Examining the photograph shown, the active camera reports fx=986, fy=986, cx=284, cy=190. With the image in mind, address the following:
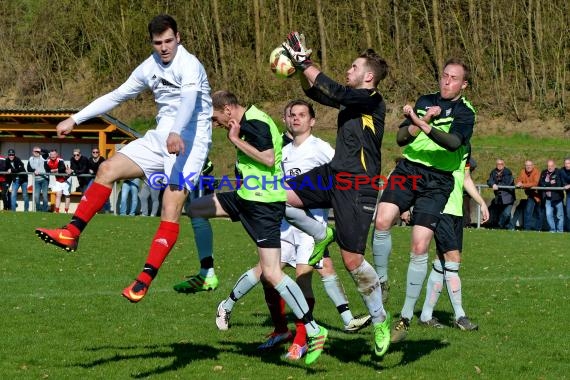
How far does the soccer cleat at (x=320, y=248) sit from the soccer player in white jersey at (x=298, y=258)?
59 centimetres

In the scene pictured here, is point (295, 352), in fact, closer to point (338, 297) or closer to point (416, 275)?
point (338, 297)

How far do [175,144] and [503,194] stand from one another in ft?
63.0

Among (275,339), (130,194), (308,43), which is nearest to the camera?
(275,339)

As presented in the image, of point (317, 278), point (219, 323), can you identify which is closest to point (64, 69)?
point (317, 278)

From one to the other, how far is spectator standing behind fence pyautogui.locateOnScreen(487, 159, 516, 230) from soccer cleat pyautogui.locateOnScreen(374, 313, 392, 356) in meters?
17.7

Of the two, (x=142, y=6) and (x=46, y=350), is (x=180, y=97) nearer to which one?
(x=46, y=350)

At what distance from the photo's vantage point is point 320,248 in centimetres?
862

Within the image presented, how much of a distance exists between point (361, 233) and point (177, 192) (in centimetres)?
156

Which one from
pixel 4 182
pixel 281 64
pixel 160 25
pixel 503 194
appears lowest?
pixel 503 194

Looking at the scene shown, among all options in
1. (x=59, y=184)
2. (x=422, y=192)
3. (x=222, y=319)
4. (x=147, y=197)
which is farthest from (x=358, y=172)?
(x=59, y=184)

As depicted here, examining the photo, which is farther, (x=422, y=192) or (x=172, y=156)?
(x=422, y=192)

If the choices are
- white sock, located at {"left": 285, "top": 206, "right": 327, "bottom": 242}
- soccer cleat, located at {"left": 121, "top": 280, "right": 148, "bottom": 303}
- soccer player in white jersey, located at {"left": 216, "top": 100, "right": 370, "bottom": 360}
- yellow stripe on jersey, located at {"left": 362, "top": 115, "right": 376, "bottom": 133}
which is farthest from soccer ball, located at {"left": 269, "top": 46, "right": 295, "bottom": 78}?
soccer cleat, located at {"left": 121, "top": 280, "right": 148, "bottom": 303}

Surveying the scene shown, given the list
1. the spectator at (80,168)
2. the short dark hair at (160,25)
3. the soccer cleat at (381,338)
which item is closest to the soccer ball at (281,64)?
the short dark hair at (160,25)

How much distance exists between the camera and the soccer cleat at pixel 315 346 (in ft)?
26.0
